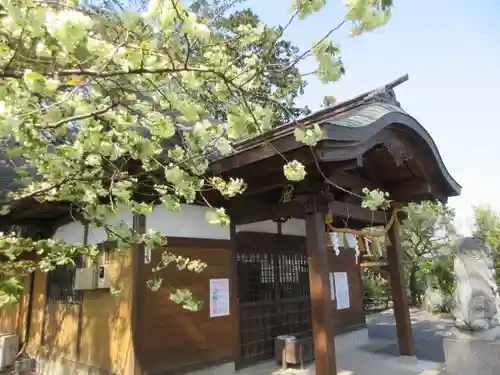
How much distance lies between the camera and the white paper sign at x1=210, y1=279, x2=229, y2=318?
636 centimetres

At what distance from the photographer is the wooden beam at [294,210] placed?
5328 mm

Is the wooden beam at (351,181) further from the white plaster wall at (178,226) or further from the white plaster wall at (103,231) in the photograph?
the white plaster wall at (103,231)

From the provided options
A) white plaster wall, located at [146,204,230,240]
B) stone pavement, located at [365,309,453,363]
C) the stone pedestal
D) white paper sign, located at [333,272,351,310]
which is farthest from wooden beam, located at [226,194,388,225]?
stone pavement, located at [365,309,453,363]

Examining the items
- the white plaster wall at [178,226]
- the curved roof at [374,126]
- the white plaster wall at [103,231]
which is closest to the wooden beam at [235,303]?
the white plaster wall at [178,226]

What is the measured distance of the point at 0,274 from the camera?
303cm

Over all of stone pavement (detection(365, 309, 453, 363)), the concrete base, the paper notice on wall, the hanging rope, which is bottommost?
stone pavement (detection(365, 309, 453, 363))

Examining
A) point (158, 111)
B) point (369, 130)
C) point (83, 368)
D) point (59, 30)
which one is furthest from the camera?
point (83, 368)

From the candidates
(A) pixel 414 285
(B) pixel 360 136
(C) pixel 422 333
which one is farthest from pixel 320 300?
(A) pixel 414 285

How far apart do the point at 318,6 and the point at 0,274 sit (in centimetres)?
315

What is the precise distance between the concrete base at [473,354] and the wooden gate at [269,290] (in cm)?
303

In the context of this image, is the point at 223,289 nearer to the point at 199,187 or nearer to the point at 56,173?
the point at 199,187

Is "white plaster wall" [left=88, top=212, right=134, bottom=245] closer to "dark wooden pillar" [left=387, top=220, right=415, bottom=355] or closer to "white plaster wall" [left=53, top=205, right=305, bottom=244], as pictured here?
"white plaster wall" [left=53, top=205, right=305, bottom=244]

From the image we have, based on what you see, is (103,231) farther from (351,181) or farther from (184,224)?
(351,181)

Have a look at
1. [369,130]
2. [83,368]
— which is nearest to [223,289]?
[83,368]
